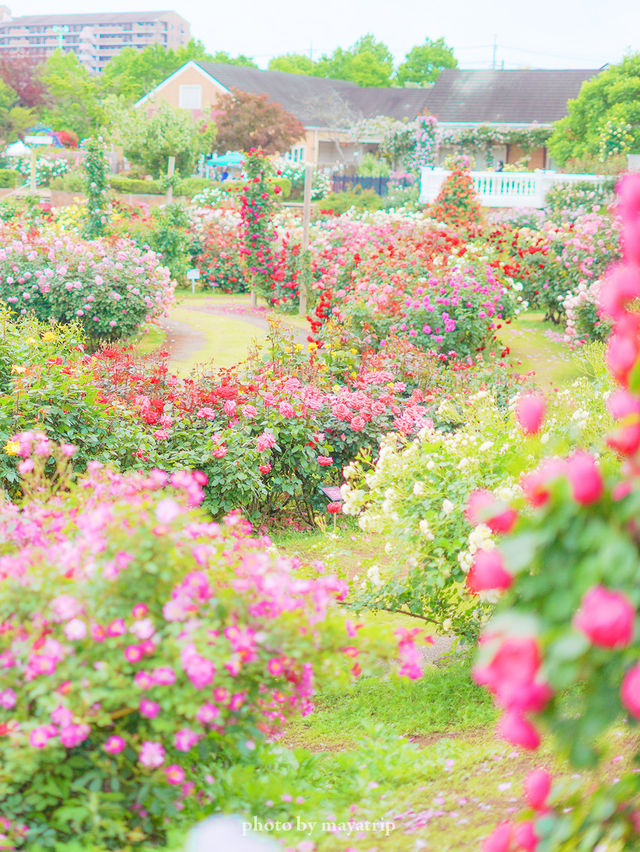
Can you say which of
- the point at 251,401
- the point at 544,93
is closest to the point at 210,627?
the point at 251,401

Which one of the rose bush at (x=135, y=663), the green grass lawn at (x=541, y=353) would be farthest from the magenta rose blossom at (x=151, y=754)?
the green grass lawn at (x=541, y=353)

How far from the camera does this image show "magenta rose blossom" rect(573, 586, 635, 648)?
47.7 inches

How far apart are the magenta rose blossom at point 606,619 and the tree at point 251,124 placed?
131ft

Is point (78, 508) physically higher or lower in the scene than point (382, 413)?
higher

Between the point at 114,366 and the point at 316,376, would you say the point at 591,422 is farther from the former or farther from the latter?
the point at 114,366

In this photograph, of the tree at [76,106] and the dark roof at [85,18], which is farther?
the dark roof at [85,18]

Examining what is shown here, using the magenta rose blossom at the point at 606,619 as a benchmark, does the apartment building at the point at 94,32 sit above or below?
above

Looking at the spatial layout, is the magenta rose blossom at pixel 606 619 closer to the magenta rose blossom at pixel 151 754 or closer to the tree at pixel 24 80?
the magenta rose blossom at pixel 151 754

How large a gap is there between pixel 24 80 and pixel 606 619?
64.9 m

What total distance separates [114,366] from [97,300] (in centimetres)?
445

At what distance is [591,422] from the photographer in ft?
14.8

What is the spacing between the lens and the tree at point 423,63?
76.7 meters

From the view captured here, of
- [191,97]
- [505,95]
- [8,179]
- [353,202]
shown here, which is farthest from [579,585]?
[191,97]

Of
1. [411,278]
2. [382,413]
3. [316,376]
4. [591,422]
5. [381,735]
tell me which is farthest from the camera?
[411,278]
